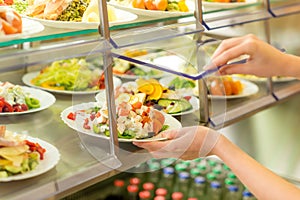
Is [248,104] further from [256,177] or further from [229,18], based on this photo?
[256,177]

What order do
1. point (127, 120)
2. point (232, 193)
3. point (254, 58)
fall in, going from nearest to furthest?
point (127, 120)
point (254, 58)
point (232, 193)

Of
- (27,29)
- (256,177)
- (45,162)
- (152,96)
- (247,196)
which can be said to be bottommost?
(247,196)

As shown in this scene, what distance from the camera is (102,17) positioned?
1351 mm

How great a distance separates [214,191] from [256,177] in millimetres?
647

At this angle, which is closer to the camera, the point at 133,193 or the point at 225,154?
the point at 225,154

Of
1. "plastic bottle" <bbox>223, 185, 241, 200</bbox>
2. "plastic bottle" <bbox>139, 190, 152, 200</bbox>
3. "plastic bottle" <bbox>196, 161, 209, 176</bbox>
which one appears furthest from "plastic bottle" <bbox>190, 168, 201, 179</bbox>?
"plastic bottle" <bbox>139, 190, 152, 200</bbox>

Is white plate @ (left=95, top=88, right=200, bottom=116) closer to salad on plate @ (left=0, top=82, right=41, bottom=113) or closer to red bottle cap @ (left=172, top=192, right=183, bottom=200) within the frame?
salad on plate @ (left=0, top=82, right=41, bottom=113)

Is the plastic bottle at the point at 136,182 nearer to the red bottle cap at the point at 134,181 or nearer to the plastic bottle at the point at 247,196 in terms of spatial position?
the red bottle cap at the point at 134,181

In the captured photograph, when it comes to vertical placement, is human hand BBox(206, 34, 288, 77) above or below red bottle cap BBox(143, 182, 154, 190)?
above

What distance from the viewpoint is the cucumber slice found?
4.58 ft

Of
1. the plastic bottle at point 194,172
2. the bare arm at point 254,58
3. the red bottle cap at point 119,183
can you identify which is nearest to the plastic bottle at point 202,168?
the plastic bottle at point 194,172

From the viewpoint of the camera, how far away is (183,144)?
1374 mm

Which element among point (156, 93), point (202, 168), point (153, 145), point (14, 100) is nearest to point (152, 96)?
point (156, 93)

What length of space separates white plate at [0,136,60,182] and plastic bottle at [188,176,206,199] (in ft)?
2.54
